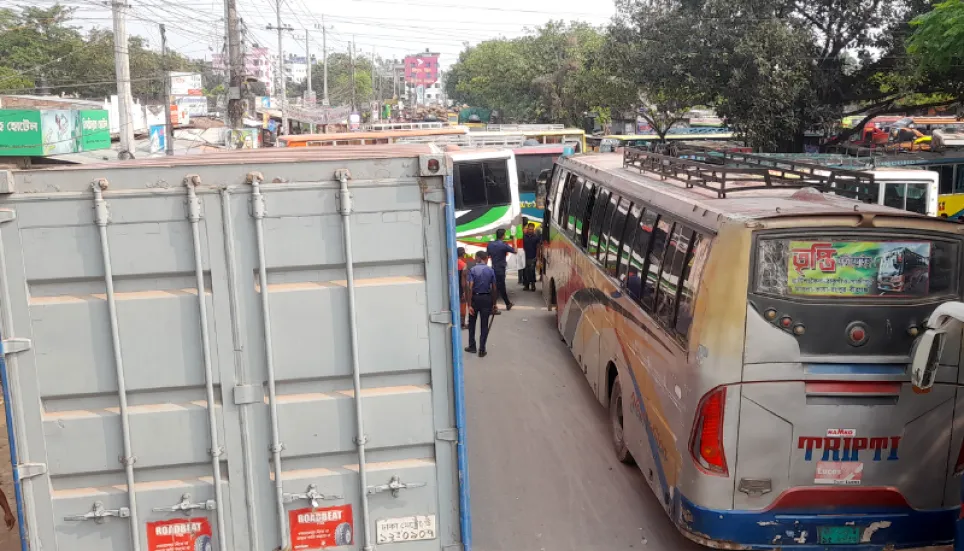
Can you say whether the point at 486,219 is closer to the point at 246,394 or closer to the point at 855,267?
the point at 855,267

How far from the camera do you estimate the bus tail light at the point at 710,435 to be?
5.07m

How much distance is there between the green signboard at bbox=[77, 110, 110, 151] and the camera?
77.3ft

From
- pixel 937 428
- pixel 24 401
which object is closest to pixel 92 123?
pixel 24 401

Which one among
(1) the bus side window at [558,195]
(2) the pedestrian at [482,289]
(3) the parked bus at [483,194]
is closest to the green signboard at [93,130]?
(3) the parked bus at [483,194]

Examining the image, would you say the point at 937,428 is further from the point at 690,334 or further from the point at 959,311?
the point at 690,334

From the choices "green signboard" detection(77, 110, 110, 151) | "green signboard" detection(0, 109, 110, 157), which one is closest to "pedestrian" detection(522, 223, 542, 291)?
"green signboard" detection(0, 109, 110, 157)

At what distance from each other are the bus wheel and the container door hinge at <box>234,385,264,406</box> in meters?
4.18

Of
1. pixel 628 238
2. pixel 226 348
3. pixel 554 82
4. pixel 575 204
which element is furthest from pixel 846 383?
pixel 554 82

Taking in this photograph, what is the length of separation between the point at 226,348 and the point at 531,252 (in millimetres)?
12401

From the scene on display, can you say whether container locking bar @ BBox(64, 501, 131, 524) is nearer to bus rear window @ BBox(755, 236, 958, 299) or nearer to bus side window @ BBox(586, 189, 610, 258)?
bus rear window @ BBox(755, 236, 958, 299)

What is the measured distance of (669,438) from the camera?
5.79 m

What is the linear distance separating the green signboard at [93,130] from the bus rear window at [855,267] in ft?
74.3

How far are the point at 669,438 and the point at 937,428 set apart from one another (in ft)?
5.39

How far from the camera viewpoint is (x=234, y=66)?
2053cm
